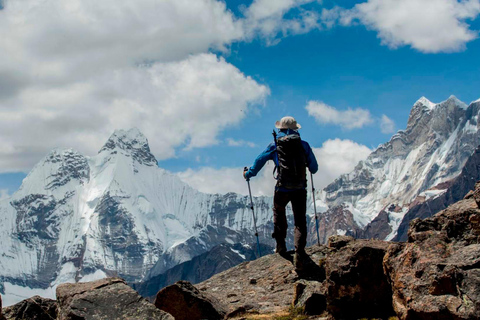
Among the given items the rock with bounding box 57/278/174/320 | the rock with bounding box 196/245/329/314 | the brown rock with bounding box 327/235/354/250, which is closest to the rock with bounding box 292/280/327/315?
the rock with bounding box 196/245/329/314

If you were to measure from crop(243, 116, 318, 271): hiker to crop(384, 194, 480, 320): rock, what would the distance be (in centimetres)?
A: 588

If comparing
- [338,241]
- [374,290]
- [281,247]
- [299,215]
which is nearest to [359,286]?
[374,290]

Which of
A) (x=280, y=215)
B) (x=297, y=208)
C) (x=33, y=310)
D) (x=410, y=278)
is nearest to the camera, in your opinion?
(x=410, y=278)

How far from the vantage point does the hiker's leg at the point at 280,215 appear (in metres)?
17.2

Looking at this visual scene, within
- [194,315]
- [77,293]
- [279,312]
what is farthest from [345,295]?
[77,293]

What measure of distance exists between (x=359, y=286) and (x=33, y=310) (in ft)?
21.6

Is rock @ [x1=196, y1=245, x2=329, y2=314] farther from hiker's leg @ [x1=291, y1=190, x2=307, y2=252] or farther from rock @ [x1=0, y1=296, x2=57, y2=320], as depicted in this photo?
rock @ [x1=0, y1=296, x2=57, y2=320]

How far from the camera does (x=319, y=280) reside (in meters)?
15.7

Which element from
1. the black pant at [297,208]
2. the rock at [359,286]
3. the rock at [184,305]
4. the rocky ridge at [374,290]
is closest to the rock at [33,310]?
the rocky ridge at [374,290]

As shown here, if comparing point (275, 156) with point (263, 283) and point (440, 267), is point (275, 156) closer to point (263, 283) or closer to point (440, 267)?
point (263, 283)

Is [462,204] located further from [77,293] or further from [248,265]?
[248,265]

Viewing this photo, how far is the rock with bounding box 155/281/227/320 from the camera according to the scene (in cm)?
1327

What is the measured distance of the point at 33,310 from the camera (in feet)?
39.9

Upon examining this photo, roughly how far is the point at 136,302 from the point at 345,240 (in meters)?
7.99
